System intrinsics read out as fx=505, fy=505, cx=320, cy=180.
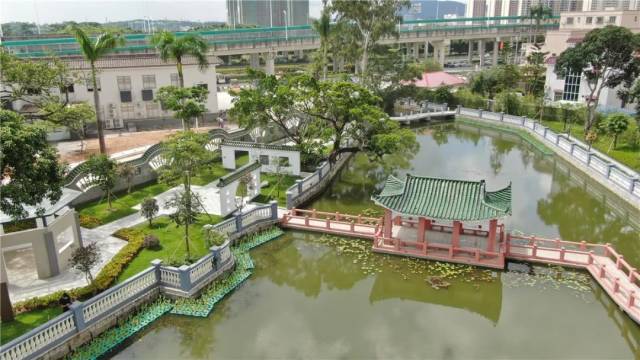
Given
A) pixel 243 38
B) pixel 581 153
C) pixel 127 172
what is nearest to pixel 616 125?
pixel 581 153

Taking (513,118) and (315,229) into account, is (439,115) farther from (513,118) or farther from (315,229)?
(315,229)

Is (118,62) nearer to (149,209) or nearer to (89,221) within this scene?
(89,221)

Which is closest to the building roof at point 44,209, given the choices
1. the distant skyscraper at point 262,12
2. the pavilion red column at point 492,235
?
the pavilion red column at point 492,235

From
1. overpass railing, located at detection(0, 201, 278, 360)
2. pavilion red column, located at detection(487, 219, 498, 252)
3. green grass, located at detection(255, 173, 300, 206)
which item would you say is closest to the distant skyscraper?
green grass, located at detection(255, 173, 300, 206)

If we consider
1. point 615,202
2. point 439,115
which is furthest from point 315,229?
point 439,115

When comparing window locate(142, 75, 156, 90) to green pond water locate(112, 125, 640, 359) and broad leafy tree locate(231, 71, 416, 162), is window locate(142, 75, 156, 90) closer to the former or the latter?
broad leafy tree locate(231, 71, 416, 162)
